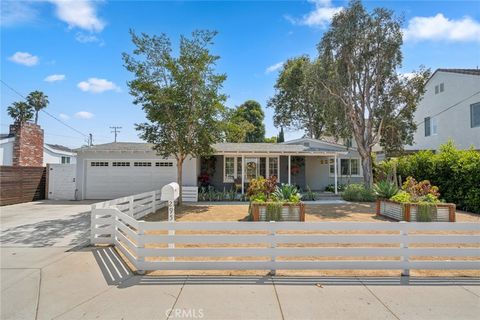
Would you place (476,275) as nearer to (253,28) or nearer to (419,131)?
(253,28)

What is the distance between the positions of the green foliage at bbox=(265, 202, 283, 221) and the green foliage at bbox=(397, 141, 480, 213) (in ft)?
25.8

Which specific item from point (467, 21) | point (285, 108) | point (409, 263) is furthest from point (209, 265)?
point (285, 108)

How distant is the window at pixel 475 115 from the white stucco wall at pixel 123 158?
16694 mm

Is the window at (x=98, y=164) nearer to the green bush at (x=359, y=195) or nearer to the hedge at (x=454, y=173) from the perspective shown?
the green bush at (x=359, y=195)

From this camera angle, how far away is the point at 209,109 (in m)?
11.2

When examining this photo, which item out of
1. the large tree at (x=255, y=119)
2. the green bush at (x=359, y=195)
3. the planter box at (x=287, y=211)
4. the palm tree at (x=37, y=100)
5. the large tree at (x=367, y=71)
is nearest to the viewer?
the planter box at (x=287, y=211)

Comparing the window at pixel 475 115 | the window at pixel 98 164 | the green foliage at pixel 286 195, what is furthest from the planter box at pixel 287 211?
the window at pixel 475 115

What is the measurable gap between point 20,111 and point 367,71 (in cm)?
4655

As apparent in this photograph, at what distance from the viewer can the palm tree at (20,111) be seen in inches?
1519

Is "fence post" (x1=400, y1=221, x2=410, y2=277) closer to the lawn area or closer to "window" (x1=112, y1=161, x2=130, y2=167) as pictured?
the lawn area

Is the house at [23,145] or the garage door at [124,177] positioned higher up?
the house at [23,145]

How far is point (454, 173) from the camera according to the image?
37.1ft

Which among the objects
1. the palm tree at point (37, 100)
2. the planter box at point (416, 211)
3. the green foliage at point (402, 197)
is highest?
the palm tree at point (37, 100)

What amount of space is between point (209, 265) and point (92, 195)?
1297cm
